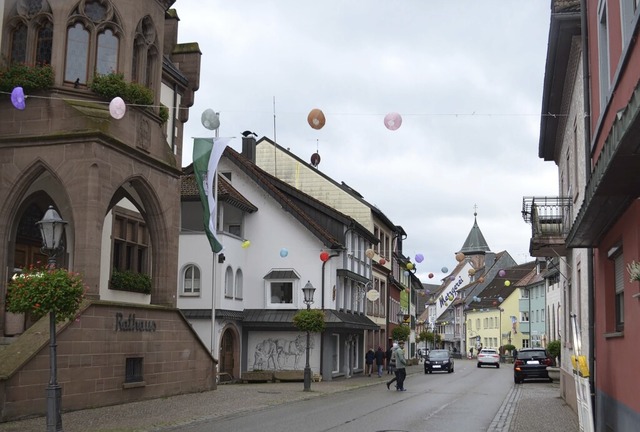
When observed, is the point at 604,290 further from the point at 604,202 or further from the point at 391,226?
the point at 391,226

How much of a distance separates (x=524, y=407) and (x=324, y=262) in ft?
56.4

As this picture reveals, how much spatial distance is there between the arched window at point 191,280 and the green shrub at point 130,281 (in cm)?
845

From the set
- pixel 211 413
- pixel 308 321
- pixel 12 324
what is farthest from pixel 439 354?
pixel 12 324

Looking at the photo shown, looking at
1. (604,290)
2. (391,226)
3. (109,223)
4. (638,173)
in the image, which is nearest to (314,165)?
(391,226)

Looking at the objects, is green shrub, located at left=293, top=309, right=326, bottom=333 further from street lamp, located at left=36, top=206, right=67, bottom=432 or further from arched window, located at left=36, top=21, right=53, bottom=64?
street lamp, located at left=36, top=206, right=67, bottom=432

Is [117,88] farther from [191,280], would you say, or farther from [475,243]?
[475,243]

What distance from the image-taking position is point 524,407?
72.2 ft

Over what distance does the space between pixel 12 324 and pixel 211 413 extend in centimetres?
607

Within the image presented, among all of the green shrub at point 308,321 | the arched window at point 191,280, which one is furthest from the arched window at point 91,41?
the arched window at point 191,280

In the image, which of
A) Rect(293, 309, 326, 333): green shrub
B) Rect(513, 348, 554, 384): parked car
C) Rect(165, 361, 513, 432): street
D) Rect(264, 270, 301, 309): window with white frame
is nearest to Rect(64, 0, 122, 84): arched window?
Rect(165, 361, 513, 432): street

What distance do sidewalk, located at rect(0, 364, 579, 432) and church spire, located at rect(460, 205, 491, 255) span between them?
119m

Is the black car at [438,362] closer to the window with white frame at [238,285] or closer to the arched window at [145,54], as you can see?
the window with white frame at [238,285]

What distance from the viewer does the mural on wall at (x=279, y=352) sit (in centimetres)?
3712

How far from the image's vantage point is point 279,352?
37.3 meters
